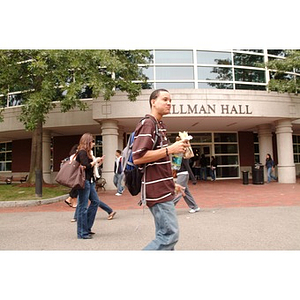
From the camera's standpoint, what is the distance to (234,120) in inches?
611

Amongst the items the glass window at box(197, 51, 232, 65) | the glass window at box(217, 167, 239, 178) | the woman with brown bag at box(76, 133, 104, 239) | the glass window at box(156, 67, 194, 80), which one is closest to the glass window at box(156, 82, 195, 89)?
the glass window at box(156, 67, 194, 80)

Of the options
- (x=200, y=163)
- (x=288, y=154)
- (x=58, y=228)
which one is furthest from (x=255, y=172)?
(x=58, y=228)

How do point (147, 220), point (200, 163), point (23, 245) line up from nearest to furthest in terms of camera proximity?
point (23, 245) < point (147, 220) < point (200, 163)

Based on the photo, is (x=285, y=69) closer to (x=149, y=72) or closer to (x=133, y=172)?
(x=149, y=72)

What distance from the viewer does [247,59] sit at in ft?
52.7

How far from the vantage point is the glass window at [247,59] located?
625 inches

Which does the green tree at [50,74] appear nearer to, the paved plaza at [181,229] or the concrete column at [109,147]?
the concrete column at [109,147]

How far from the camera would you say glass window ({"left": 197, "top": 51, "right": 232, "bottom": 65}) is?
15381mm

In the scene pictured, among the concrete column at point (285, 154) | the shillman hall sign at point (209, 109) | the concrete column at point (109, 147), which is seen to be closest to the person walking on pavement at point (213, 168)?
the concrete column at point (285, 154)

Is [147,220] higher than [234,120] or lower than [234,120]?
lower

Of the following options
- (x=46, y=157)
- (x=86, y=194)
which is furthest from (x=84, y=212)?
(x=46, y=157)

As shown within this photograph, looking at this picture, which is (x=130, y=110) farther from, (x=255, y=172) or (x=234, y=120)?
(x=255, y=172)

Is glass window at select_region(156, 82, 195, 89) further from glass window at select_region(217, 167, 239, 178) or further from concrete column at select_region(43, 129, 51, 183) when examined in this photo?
concrete column at select_region(43, 129, 51, 183)

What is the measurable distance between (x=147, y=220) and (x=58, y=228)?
195cm
